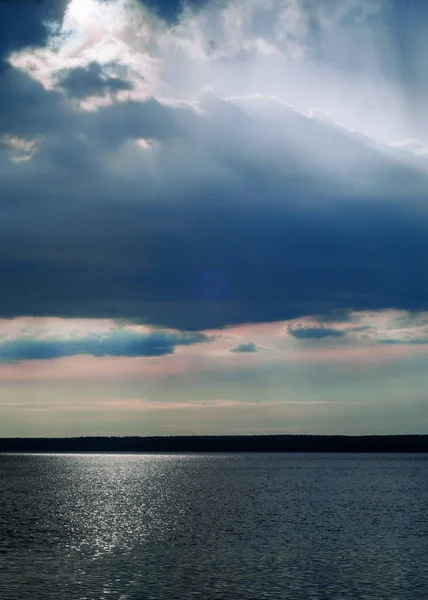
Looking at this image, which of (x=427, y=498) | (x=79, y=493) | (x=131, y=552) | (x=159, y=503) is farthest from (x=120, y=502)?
(x=131, y=552)

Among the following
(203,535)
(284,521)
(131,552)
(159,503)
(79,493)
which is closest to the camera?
(131,552)

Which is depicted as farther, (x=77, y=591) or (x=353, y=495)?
(x=353, y=495)

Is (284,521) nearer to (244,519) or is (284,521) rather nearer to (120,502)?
(244,519)

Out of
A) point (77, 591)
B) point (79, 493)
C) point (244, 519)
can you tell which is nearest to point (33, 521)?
point (244, 519)

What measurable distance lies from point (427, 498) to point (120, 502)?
143ft

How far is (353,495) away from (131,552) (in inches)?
2887

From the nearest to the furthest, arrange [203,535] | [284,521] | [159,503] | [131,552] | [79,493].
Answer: [131,552] < [203,535] < [284,521] < [159,503] < [79,493]

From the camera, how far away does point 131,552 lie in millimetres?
59031

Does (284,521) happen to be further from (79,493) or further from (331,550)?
(79,493)

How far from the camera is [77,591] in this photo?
43531 mm

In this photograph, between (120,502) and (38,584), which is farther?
(120,502)

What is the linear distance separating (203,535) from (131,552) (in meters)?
12.6

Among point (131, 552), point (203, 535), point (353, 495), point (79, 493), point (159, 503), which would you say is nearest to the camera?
point (131, 552)

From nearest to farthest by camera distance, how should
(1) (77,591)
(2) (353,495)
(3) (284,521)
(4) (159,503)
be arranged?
(1) (77,591), (3) (284,521), (4) (159,503), (2) (353,495)
